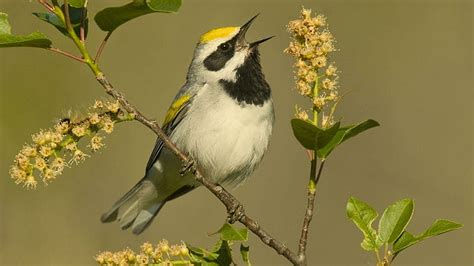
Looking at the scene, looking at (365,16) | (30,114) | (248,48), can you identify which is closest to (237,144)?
(248,48)

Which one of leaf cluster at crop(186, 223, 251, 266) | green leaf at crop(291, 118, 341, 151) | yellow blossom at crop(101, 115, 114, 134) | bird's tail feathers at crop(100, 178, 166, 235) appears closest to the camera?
green leaf at crop(291, 118, 341, 151)

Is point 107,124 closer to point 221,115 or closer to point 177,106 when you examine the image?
point 221,115

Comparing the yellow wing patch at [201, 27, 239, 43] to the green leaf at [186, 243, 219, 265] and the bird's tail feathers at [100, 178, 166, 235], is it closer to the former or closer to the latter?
the bird's tail feathers at [100, 178, 166, 235]

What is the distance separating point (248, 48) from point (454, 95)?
10.4 feet

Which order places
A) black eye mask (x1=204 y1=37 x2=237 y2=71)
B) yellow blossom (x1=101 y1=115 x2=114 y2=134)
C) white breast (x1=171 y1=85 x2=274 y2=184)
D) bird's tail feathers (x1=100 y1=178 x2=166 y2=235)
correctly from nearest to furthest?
yellow blossom (x1=101 y1=115 x2=114 y2=134), white breast (x1=171 y1=85 x2=274 y2=184), black eye mask (x1=204 y1=37 x2=237 y2=71), bird's tail feathers (x1=100 y1=178 x2=166 y2=235)

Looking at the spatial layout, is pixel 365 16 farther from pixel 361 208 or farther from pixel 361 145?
pixel 361 208

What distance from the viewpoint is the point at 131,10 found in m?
2.49

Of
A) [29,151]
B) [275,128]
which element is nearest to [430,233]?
[29,151]

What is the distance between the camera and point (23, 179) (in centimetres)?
252

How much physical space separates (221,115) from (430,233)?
1.90m

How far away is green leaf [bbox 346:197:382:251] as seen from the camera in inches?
97.6

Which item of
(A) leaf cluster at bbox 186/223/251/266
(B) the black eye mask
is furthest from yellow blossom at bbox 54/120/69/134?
(B) the black eye mask

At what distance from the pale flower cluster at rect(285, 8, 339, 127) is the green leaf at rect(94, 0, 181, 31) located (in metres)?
0.46

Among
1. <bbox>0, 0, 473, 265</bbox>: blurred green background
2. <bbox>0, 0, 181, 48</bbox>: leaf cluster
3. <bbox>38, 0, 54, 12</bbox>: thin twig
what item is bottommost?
<bbox>0, 0, 473, 265</bbox>: blurred green background
